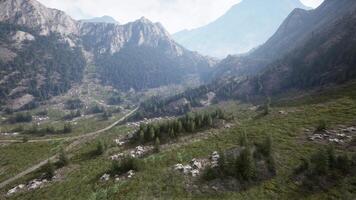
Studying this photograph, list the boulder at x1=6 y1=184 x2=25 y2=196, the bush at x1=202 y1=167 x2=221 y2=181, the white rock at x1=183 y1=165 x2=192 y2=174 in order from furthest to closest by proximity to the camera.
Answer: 1. the boulder at x1=6 y1=184 x2=25 y2=196
2. the white rock at x1=183 y1=165 x2=192 y2=174
3. the bush at x1=202 y1=167 x2=221 y2=181

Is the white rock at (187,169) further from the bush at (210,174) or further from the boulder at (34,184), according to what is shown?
the boulder at (34,184)

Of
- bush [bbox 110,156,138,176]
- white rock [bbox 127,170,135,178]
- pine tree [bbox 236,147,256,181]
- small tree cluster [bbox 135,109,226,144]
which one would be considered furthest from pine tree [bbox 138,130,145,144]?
pine tree [bbox 236,147,256,181]

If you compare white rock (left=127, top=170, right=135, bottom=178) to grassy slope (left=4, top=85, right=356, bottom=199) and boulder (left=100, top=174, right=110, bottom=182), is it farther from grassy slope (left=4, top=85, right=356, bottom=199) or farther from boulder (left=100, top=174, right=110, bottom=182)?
boulder (left=100, top=174, right=110, bottom=182)

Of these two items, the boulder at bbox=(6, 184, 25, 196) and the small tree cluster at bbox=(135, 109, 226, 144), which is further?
the small tree cluster at bbox=(135, 109, 226, 144)

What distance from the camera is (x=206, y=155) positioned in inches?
2657

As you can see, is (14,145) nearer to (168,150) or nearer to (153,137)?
(153,137)

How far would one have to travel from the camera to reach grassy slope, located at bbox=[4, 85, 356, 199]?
160 ft

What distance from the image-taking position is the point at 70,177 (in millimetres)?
68438

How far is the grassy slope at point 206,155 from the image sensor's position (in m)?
48.7


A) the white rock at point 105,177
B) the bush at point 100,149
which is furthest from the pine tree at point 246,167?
the bush at point 100,149

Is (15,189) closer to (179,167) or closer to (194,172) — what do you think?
(179,167)

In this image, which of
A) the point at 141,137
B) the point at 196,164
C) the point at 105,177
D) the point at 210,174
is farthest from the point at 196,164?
the point at 141,137

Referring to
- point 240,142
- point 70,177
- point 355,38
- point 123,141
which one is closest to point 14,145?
point 123,141

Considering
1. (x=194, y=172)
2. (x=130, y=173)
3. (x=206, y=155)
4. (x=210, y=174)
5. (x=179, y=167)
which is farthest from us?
(x=206, y=155)
